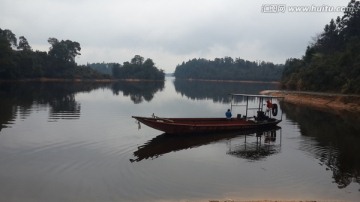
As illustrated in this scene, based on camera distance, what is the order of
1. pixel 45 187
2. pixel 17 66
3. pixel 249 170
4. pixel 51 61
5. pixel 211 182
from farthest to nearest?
pixel 51 61, pixel 17 66, pixel 249 170, pixel 211 182, pixel 45 187

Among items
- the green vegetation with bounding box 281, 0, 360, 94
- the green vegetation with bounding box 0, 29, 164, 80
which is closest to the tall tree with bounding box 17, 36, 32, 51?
the green vegetation with bounding box 0, 29, 164, 80

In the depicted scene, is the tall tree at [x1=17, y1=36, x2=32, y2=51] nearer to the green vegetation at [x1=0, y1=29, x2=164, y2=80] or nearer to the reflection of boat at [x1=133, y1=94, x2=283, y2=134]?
the green vegetation at [x1=0, y1=29, x2=164, y2=80]

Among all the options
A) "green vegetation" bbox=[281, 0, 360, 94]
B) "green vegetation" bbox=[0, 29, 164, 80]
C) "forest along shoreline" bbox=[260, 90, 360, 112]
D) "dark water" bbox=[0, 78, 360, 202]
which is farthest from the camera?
"green vegetation" bbox=[0, 29, 164, 80]

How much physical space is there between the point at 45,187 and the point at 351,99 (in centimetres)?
5316

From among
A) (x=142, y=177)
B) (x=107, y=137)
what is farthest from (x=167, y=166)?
(x=107, y=137)

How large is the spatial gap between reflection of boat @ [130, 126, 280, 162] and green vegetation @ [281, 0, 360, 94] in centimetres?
3878

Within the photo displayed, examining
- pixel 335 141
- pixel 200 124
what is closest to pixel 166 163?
pixel 200 124

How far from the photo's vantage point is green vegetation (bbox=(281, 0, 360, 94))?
6656 cm

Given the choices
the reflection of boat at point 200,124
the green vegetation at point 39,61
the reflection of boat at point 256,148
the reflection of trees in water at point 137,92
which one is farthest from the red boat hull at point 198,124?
the green vegetation at point 39,61

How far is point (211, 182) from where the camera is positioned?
59.5ft

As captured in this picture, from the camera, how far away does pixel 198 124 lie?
32.3 meters

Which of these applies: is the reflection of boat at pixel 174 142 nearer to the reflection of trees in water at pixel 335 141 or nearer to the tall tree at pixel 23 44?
the reflection of trees in water at pixel 335 141

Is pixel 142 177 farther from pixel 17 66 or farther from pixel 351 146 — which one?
pixel 17 66

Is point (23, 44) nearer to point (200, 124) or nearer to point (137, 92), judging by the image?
point (137, 92)
